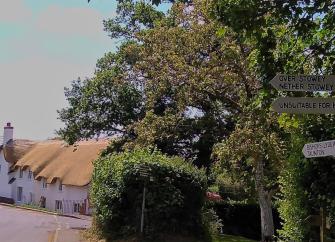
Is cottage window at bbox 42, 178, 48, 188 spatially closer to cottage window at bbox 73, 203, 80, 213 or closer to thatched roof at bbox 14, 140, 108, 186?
thatched roof at bbox 14, 140, 108, 186

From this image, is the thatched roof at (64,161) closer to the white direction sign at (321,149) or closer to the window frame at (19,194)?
the window frame at (19,194)

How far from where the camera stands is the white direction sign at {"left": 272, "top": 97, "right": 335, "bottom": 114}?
23.7 feet

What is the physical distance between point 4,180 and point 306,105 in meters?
75.3

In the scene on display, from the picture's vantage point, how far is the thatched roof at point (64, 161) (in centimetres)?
5769

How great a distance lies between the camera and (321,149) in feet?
25.0

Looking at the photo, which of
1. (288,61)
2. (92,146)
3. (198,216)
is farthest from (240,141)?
(92,146)

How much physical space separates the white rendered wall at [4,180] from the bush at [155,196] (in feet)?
195

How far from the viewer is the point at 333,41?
10438mm

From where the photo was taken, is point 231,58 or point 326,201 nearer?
point 326,201

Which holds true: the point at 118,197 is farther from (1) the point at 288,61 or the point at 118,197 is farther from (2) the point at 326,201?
(1) the point at 288,61

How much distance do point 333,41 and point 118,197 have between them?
36.4 feet

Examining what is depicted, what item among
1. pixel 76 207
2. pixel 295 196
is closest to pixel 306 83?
pixel 295 196

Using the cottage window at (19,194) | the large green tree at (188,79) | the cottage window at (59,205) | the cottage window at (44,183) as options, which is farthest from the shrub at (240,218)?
the cottage window at (19,194)

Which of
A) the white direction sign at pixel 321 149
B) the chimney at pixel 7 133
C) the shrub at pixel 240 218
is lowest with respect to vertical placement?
the shrub at pixel 240 218
